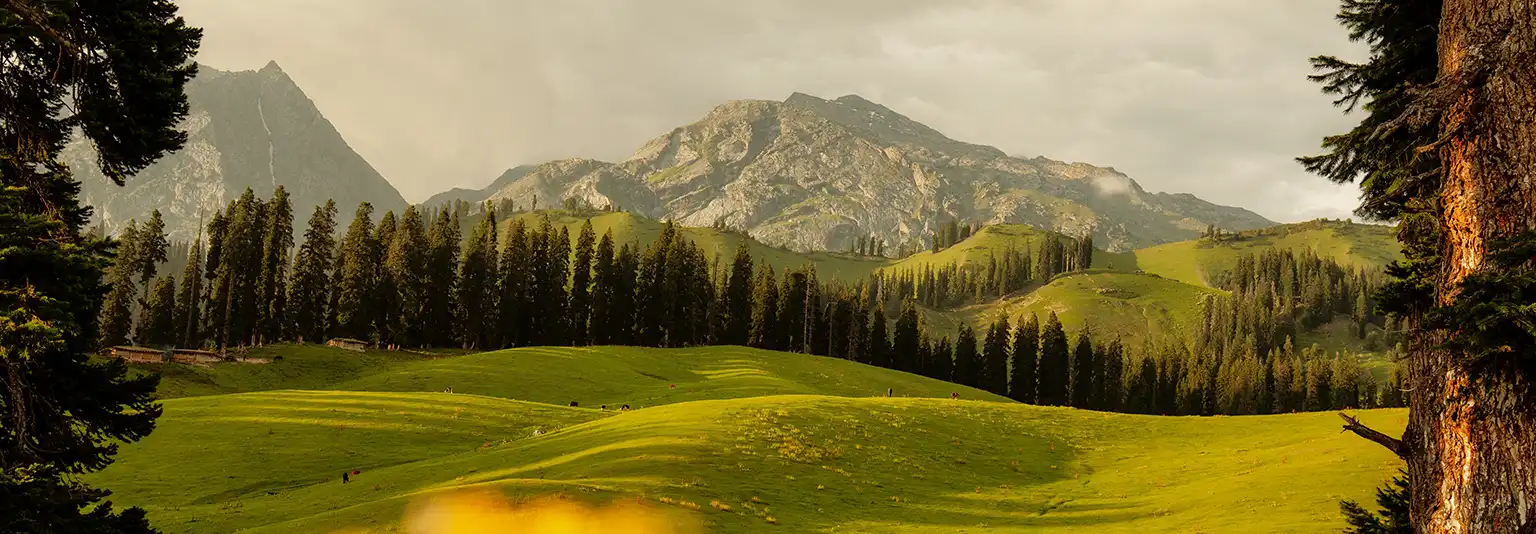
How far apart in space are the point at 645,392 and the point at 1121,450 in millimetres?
45285

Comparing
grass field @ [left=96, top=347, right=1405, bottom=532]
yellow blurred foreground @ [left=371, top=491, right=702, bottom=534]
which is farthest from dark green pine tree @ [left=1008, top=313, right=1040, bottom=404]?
yellow blurred foreground @ [left=371, top=491, right=702, bottom=534]

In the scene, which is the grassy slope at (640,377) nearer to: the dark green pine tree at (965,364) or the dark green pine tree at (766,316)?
the dark green pine tree at (766,316)

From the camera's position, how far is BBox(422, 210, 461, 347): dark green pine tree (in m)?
115

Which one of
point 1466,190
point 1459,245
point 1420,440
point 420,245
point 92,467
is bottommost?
point 92,467

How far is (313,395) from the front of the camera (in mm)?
62000

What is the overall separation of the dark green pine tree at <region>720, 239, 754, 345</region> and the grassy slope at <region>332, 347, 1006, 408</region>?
20.2 m

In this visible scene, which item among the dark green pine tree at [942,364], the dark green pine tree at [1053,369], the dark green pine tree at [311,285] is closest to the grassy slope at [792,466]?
the dark green pine tree at [311,285]

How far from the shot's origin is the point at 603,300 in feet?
438

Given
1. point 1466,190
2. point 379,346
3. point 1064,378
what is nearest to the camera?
point 1466,190

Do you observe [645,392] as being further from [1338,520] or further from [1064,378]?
[1064,378]

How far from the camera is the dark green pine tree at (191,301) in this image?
10506cm

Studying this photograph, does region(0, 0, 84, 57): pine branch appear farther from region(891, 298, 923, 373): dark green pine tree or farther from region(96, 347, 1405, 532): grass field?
region(891, 298, 923, 373): dark green pine tree

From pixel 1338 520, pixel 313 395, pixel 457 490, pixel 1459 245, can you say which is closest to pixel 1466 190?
pixel 1459 245

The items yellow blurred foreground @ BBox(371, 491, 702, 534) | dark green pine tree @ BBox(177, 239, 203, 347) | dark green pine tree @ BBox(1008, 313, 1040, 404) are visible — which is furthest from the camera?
dark green pine tree @ BBox(1008, 313, 1040, 404)
